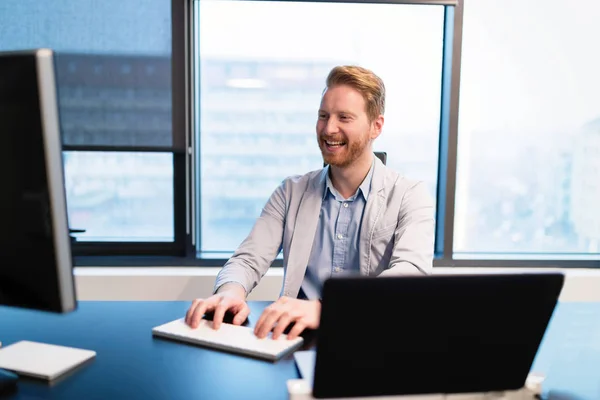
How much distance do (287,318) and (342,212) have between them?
702mm

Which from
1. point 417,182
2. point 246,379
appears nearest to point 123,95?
point 417,182

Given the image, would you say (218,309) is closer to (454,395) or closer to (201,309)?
(201,309)

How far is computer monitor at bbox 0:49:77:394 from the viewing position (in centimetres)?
71

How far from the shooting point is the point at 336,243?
1736 millimetres

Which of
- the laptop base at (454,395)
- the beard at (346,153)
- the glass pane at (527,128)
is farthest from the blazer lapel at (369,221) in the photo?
the glass pane at (527,128)

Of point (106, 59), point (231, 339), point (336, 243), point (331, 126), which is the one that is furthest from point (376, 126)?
point (106, 59)

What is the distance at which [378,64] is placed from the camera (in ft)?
8.99

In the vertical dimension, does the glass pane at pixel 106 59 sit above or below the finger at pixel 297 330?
above

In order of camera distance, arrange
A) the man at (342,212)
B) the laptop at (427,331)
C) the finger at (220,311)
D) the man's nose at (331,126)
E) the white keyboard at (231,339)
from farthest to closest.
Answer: the man's nose at (331,126) → the man at (342,212) → the finger at (220,311) → the white keyboard at (231,339) → the laptop at (427,331)

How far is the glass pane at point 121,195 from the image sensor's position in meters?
2.64

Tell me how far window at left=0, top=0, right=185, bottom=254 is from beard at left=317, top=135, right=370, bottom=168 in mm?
1092

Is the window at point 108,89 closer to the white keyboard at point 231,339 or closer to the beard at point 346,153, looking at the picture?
the beard at point 346,153

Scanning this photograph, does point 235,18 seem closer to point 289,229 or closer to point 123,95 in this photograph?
point 123,95

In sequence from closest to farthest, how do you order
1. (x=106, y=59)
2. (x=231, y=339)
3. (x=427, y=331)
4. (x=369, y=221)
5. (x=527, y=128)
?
(x=427, y=331)
(x=231, y=339)
(x=369, y=221)
(x=106, y=59)
(x=527, y=128)
